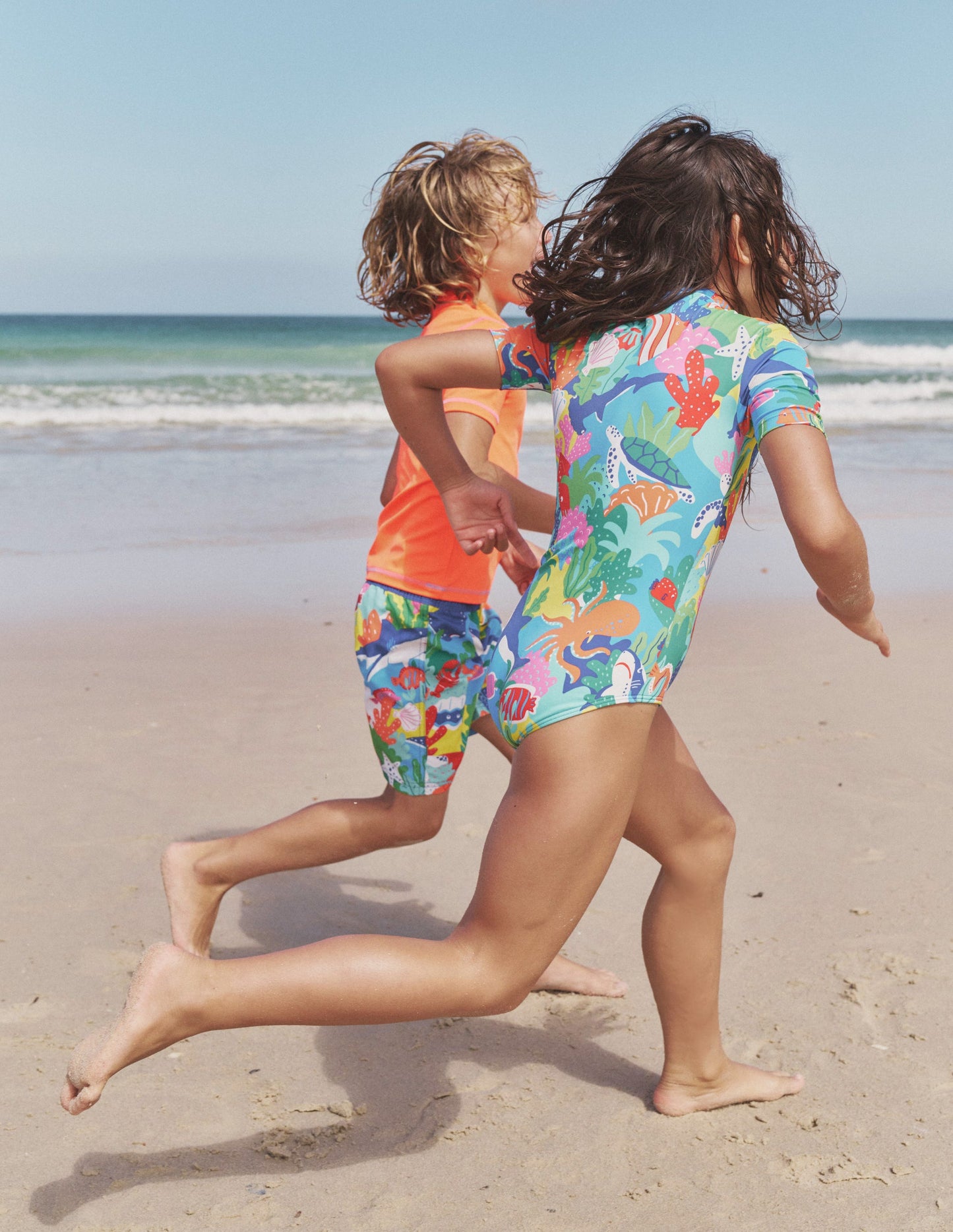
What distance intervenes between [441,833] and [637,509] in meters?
2.08

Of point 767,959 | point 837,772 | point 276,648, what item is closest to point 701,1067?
point 767,959

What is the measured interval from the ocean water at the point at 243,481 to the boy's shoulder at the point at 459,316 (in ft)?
12.3

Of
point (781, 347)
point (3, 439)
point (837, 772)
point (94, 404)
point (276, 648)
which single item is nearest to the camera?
point (781, 347)

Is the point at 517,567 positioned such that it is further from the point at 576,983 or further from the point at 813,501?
the point at 576,983

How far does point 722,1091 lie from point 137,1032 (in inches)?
47.2

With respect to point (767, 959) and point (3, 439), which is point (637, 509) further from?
point (3, 439)

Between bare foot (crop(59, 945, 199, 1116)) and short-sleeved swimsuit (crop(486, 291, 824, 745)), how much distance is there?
62 centimetres

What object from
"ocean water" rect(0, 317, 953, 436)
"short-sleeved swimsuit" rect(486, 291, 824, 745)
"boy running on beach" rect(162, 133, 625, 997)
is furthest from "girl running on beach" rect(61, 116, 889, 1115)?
"ocean water" rect(0, 317, 953, 436)

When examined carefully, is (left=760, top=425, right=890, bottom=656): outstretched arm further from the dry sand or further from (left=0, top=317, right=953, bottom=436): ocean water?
(left=0, top=317, right=953, bottom=436): ocean water

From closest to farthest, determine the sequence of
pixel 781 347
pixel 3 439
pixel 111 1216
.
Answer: pixel 781 347 → pixel 111 1216 → pixel 3 439

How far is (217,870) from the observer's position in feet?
8.84

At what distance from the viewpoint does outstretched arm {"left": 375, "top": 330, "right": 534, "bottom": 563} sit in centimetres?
194

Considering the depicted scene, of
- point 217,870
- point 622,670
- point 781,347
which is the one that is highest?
point 781,347

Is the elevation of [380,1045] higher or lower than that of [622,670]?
lower
